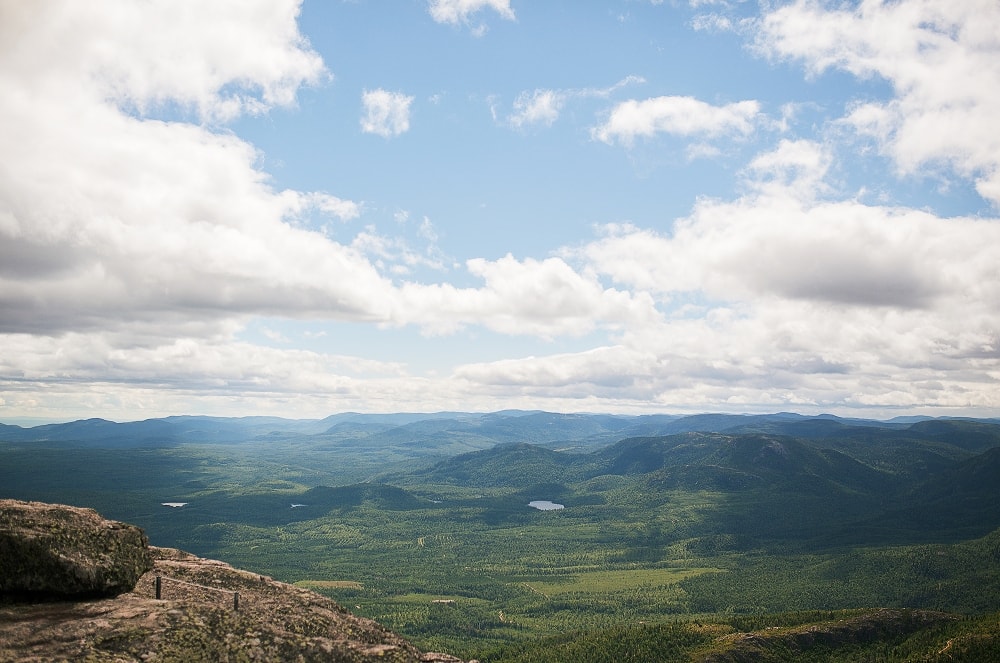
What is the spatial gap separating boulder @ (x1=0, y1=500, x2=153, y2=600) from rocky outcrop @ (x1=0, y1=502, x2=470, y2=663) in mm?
297

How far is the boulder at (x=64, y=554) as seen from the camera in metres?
29.9

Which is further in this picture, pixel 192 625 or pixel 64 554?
pixel 192 625

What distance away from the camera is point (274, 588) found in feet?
131

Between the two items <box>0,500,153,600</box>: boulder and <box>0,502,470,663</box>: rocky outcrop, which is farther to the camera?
<box>0,500,153,600</box>: boulder

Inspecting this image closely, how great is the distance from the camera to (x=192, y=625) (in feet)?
106

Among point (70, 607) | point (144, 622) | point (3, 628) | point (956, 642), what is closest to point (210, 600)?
point (144, 622)

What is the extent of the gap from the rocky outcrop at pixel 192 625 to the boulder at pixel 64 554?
297 millimetres

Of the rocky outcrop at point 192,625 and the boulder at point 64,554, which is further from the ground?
the boulder at point 64,554

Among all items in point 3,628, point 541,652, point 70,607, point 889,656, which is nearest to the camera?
point 3,628

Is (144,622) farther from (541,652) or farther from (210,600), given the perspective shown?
(541,652)

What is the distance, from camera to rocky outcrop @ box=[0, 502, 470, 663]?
28.3 metres

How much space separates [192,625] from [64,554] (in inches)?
301

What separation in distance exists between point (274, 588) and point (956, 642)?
534ft

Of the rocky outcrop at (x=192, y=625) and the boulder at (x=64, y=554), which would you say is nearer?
the rocky outcrop at (x=192, y=625)
